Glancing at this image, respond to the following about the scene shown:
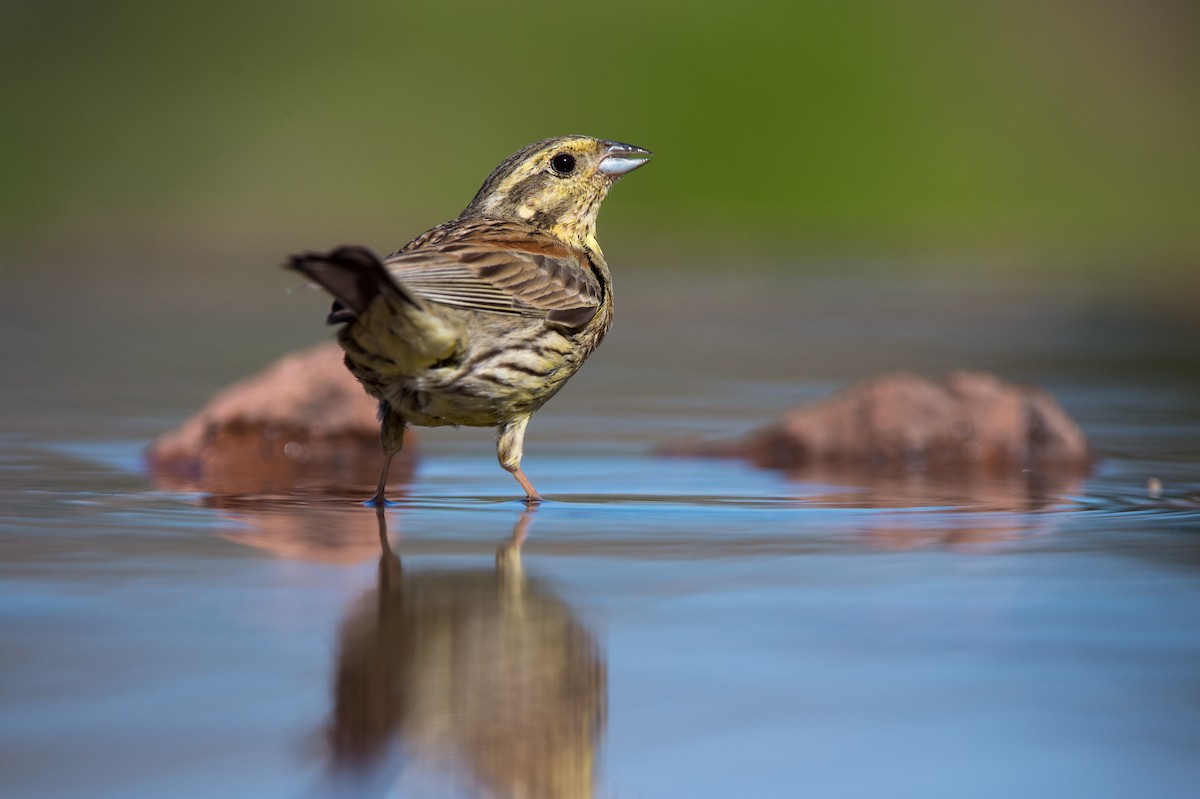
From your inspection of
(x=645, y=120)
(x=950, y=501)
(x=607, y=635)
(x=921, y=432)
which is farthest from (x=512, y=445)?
(x=645, y=120)

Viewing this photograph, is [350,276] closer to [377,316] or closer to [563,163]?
[377,316]

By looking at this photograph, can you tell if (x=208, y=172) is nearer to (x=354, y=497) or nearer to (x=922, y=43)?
(x=922, y=43)

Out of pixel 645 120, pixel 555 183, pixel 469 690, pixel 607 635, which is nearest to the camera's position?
pixel 469 690

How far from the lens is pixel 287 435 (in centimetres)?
709

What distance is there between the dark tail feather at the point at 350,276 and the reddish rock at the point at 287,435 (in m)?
1.49

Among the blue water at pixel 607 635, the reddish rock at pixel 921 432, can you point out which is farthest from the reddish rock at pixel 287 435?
the reddish rock at pixel 921 432

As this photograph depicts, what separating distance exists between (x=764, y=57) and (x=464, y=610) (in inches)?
1685

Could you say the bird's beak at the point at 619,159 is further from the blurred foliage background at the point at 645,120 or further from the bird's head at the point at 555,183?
the blurred foliage background at the point at 645,120

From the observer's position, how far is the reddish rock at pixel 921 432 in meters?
6.97

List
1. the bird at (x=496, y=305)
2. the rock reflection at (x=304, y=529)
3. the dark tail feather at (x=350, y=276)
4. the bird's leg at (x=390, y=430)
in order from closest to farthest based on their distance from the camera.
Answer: the dark tail feather at (x=350, y=276)
the rock reflection at (x=304, y=529)
the bird at (x=496, y=305)
the bird's leg at (x=390, y=430)

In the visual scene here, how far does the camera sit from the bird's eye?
251 inches

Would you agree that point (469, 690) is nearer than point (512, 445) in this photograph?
Yes

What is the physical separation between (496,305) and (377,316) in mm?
704

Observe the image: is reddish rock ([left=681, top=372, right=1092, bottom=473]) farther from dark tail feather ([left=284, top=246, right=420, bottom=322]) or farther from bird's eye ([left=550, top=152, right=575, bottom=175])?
dark tail feather ([left=284, top=246, right=420, bottom=322])
